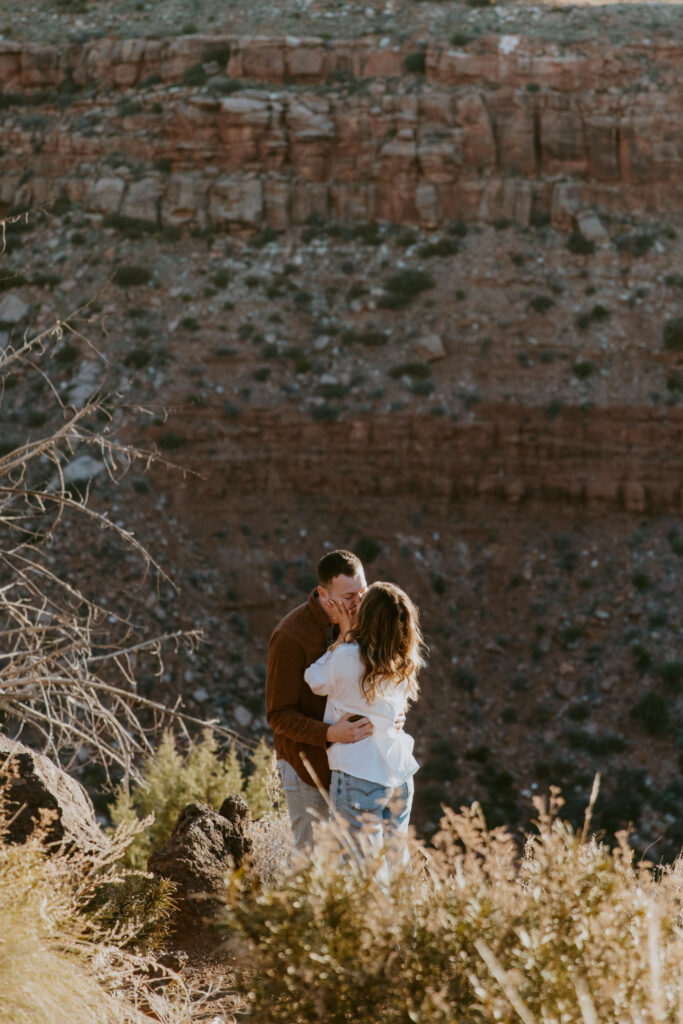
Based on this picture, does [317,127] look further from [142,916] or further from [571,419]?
[142,916]

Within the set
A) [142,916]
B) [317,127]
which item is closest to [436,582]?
[317,127]

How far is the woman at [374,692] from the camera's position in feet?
13.5

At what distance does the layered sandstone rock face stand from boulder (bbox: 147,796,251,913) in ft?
63.3

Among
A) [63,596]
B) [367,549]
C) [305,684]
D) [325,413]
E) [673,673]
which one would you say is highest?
[305,684]

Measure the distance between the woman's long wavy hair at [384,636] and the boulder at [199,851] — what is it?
5.57ft

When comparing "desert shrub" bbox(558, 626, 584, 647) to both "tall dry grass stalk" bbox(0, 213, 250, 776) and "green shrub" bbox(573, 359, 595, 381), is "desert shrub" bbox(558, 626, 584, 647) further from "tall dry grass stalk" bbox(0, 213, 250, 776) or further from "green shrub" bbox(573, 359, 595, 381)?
"tall dry grass stalk" bbox(0, 213, 250, 776)

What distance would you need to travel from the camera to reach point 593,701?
18359 mm

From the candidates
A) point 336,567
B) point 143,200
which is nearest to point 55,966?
point 336,567

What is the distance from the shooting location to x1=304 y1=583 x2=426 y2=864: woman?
413 cm

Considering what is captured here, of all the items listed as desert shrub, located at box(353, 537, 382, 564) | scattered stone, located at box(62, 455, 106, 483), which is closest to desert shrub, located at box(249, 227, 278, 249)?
scattered stone, located at box(62, 455, 106, 483)

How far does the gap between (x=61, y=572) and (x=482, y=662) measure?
7.86 m

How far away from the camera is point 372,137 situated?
23797 mm

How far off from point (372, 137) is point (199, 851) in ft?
69.2

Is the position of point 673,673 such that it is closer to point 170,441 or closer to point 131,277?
point 170,441
